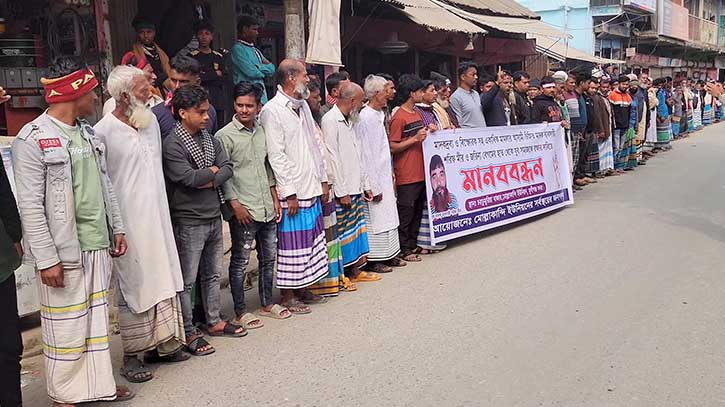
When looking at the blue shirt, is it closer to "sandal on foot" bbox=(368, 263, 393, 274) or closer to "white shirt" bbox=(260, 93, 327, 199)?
"sandal on foot" bbox=(368, 263, 393, 274)

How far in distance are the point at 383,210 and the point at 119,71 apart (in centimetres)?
309

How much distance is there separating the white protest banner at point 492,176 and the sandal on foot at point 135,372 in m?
3.57

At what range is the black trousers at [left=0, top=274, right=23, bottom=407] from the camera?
128 inches

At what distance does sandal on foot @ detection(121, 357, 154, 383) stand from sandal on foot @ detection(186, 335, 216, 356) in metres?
0.35

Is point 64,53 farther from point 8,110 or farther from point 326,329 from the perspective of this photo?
point 326,329

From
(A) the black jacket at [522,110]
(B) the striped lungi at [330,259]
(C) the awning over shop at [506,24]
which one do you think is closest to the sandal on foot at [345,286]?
(B) the striped lungi at [330,259]

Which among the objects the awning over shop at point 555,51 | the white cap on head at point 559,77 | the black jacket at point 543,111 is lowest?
the black jacket at point 543,111

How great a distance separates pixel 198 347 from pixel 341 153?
212cm

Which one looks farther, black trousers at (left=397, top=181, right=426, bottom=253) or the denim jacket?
black trousers at (left=397, top=181, right=426, bottom=253)

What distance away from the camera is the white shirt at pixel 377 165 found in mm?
6164

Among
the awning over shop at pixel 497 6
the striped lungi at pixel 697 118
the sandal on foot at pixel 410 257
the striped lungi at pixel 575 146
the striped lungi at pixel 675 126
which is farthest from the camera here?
the striped lungi at pixel 697 118

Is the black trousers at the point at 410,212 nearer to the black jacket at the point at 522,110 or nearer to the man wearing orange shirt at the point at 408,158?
the man wearing orange shirt at the point at 408,158

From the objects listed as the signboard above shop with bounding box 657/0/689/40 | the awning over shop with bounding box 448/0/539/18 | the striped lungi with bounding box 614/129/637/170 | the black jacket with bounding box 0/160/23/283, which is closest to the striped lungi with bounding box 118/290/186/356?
the black jacket with bounding box 0/160/23/283

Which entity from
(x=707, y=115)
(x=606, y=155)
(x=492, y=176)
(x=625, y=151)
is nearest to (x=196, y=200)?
(x=492, y=176)
